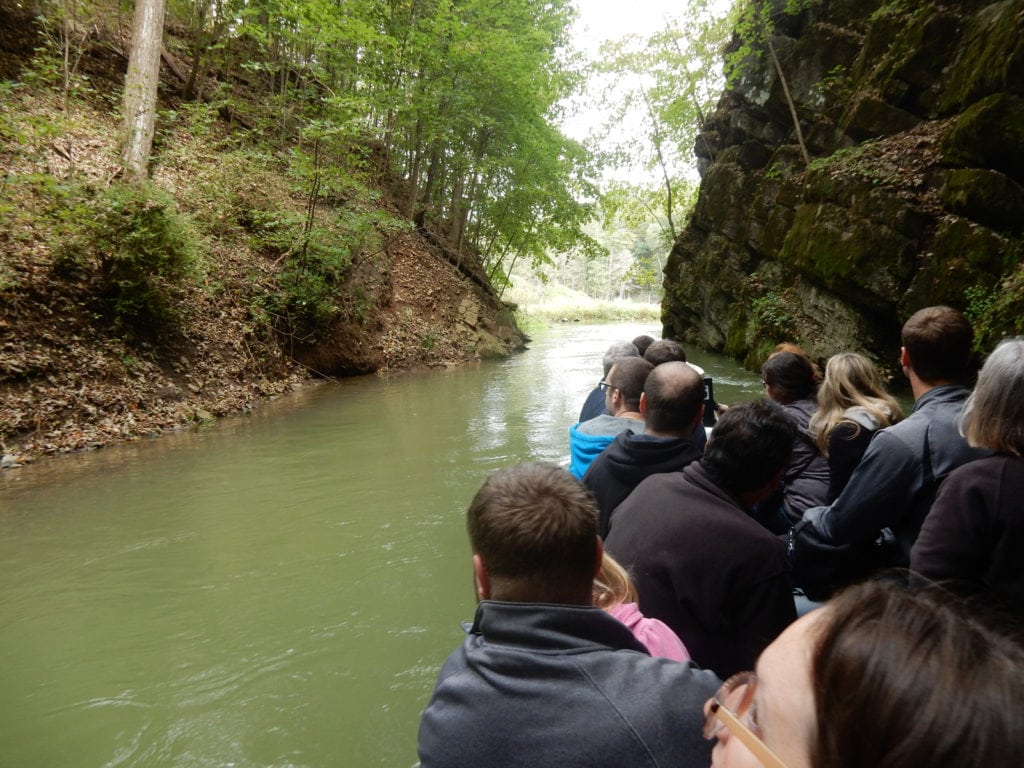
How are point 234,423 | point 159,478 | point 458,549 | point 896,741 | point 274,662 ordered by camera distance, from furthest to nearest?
1. point 234,423
2. point 159,478
3. point 458,549
4. point 274,662
5. point 896,741

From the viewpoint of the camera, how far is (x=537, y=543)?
138cm

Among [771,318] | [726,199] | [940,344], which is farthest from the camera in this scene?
[726,199]

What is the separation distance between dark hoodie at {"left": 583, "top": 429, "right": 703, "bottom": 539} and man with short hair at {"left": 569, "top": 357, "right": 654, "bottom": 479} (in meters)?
0.46

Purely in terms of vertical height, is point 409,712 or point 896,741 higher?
point 896,741

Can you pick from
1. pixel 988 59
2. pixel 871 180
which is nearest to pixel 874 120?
pixel 871 180

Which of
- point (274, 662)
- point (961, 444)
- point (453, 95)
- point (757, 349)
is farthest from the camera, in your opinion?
point (453, 95)

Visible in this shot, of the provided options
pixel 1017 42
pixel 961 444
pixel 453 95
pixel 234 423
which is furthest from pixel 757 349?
pixel 961 444

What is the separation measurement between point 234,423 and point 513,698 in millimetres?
8805

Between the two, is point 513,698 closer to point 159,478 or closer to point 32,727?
→ point 32,727

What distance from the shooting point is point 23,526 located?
5.09 m

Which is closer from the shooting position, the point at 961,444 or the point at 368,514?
the point at 961,444

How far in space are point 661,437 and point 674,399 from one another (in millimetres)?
204

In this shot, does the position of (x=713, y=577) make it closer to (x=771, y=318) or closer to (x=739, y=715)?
(x=739, y=715)

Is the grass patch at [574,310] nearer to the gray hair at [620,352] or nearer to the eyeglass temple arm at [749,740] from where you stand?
the gray hair at [620,352]
